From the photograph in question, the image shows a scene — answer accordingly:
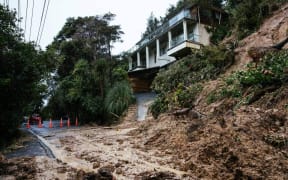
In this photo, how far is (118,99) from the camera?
635 inches

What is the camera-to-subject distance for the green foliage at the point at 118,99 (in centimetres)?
1578

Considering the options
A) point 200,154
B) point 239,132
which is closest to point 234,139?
point 239,132

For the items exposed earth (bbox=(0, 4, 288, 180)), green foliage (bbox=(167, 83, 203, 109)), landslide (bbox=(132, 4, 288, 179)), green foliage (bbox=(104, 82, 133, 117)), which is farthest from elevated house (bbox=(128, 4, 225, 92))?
exposed earth (bbox=(0, 4, 288, 180))

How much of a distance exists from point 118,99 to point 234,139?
39.0ft

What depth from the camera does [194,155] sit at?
5.14m

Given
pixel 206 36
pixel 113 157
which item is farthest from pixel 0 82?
pixel 206 36

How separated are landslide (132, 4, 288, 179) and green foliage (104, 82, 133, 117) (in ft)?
24.9

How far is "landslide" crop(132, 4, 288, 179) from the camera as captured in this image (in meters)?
3.97

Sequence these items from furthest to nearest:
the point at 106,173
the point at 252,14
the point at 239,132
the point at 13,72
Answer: the point at 252,14 → the point at 13,72 → the point at 239,132 → the point at 106,173

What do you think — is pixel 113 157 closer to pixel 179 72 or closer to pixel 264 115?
pixel 264 115

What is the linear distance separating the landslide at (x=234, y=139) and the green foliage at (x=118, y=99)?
24.9ft

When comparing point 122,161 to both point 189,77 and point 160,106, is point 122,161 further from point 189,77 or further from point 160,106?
point 189,77

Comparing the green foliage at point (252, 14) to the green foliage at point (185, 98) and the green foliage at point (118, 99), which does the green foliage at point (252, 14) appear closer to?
the green foliage at point (185, 98)

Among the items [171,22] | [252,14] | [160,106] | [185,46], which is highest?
[171,22]
